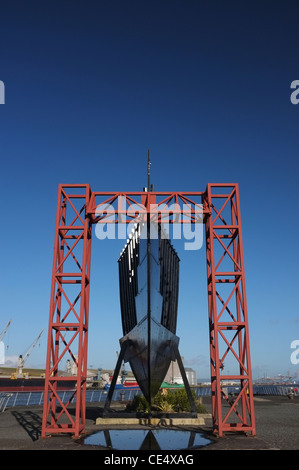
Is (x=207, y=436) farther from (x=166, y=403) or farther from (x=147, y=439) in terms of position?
(x=166, y=403)

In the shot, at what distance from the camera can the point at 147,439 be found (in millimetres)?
14688

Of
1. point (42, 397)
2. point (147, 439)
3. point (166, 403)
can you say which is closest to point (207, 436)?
point (147, 439)

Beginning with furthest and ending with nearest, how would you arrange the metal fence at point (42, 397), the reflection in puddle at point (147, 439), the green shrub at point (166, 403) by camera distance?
the metal fence at point (42, 397), the green shrub at point (166, 403), the reflection in puddle at point (147, 439)

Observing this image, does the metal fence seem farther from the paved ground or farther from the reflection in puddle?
the reflection in puddle

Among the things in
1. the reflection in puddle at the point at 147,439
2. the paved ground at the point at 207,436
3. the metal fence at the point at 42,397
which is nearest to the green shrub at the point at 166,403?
the paved ground at the point at 207,436

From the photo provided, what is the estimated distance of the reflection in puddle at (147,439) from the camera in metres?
13.3

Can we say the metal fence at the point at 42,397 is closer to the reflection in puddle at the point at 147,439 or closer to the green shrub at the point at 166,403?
the green shrub at the point at 166,403

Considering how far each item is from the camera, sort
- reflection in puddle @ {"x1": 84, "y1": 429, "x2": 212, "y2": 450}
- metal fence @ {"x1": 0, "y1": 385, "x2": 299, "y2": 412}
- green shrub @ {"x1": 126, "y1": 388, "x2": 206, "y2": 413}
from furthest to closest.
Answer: metal fence @ {"x1": 0, "y1": 385, "x2": 299, "y2": 412}, green shrub @ {"x1": 126, "y1": 388, "x2": 206, "y2": 413}, reflection in puddle @ {"x1": 84, "y1": 429, "x2": 212, "y2": 450}

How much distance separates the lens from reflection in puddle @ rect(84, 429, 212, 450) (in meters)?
13.3

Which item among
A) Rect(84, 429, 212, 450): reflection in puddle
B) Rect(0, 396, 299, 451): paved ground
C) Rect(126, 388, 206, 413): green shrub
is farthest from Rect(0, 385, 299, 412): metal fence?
Rect(84, 429, 212, 450): reflection in puddle

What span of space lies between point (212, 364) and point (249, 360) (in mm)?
1750
